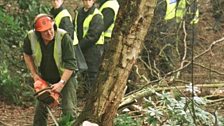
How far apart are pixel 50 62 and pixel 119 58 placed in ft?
5.58

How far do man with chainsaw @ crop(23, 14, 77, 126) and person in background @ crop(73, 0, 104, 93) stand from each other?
4.47ft

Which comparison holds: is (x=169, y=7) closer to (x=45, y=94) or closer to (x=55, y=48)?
(x=55, y=48)

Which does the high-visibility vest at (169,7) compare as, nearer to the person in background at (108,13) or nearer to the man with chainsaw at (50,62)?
the person in background at (108,13)

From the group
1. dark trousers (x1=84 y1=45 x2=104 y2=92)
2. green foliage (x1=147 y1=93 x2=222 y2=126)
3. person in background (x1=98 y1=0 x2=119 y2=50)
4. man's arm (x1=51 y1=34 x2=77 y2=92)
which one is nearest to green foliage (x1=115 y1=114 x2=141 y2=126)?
green foliage (x1=147 y1=93 x2=222 y2=126)

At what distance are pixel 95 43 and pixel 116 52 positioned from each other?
3170mm

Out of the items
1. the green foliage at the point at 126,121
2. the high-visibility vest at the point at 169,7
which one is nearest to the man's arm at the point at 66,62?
the green foliage at the point at 126,121

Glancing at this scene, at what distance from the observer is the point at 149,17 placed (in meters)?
4.46

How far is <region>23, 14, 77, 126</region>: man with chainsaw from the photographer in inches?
229

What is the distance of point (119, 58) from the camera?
177 inches

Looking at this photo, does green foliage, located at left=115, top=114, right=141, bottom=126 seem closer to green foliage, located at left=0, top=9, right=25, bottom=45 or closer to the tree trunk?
the tree trunk

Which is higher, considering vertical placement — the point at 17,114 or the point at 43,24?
the point at 43,24

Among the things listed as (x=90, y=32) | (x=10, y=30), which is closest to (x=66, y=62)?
(x=90, y=32)

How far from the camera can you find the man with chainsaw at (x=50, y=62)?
19.1ft

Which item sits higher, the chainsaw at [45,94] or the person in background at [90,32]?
the person in background at [90,32]
